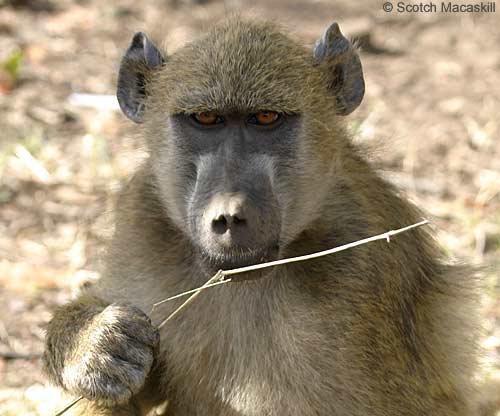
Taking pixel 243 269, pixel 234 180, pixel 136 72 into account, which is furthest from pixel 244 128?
pixel 136 72

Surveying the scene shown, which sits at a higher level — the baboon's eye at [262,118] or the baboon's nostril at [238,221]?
the baboon's eye at [262,118]

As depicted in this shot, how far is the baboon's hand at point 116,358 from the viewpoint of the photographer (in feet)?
13.7

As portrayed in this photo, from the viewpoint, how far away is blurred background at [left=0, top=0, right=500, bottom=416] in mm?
6105

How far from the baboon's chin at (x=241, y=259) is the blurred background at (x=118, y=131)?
1.19 m

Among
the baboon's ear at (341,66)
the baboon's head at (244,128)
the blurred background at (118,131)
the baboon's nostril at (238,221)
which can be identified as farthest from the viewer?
the blurred background at (118,131)

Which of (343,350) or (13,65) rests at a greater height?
(13,65)

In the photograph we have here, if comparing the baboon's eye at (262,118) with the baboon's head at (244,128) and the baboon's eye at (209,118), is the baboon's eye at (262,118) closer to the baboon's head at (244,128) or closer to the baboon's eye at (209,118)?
the baboon's head at (244,128)

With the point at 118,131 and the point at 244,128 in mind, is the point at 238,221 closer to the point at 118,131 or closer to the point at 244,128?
the point at 244,128

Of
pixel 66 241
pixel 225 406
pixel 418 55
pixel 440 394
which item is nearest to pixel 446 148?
pixel 418 55

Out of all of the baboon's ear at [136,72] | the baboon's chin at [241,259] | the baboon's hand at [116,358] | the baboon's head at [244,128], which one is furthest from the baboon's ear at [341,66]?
the baboon's hand at [116,358]

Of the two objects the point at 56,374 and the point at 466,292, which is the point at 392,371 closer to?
the point at 466,292

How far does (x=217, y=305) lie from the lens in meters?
4.54

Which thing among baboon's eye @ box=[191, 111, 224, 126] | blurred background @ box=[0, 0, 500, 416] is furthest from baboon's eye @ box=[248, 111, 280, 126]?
blurred background @ box=[0, 0, 500, 416]

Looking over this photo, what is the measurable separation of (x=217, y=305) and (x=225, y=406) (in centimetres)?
43
